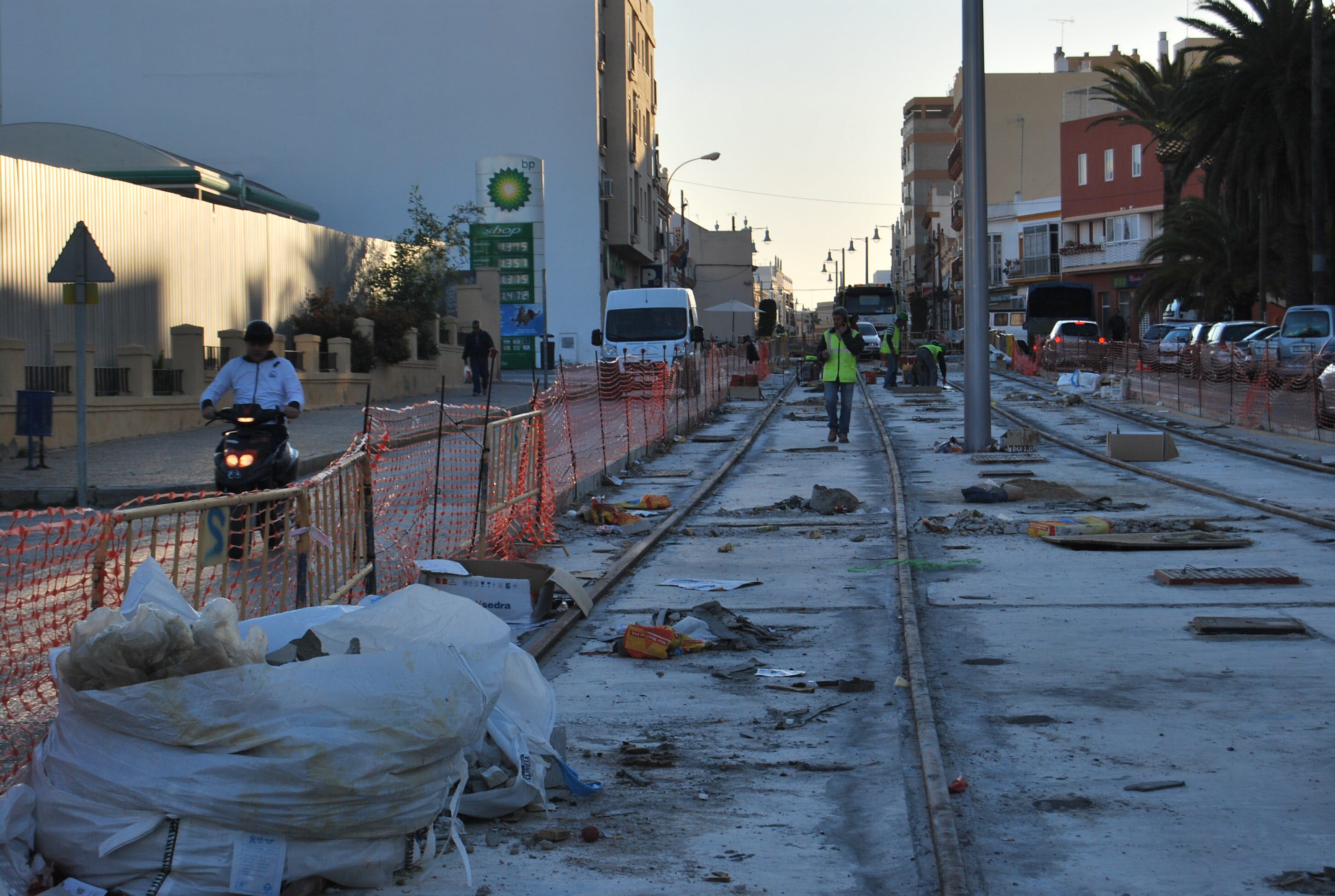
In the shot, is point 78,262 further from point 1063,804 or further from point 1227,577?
point 1063,804

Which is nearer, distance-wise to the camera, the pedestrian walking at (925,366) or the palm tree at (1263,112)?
the palm tree at (1263,112)

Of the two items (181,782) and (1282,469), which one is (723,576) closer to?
(181,782)

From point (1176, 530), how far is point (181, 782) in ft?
28.0

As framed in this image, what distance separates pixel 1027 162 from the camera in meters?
93.2

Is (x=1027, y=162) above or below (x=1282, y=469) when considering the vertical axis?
above

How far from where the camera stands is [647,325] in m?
32.0

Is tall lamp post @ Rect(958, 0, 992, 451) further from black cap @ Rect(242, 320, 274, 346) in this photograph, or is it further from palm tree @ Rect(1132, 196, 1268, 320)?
palm tree @ Rect(1132, 196, 1268, 320)

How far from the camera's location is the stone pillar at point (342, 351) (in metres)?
29.7

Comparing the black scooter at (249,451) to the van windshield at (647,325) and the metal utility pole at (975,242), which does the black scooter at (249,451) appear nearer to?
the metal utility pole at (975,242)

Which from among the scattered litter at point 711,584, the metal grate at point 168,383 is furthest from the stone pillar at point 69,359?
the scattered litter at point 711,584

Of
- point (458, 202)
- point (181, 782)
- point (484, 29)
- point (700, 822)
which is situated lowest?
point (700, 822)

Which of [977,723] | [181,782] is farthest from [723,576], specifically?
[181,782]

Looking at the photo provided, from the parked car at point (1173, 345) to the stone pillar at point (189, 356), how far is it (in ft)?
63.4

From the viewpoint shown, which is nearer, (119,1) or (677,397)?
(677,397)
